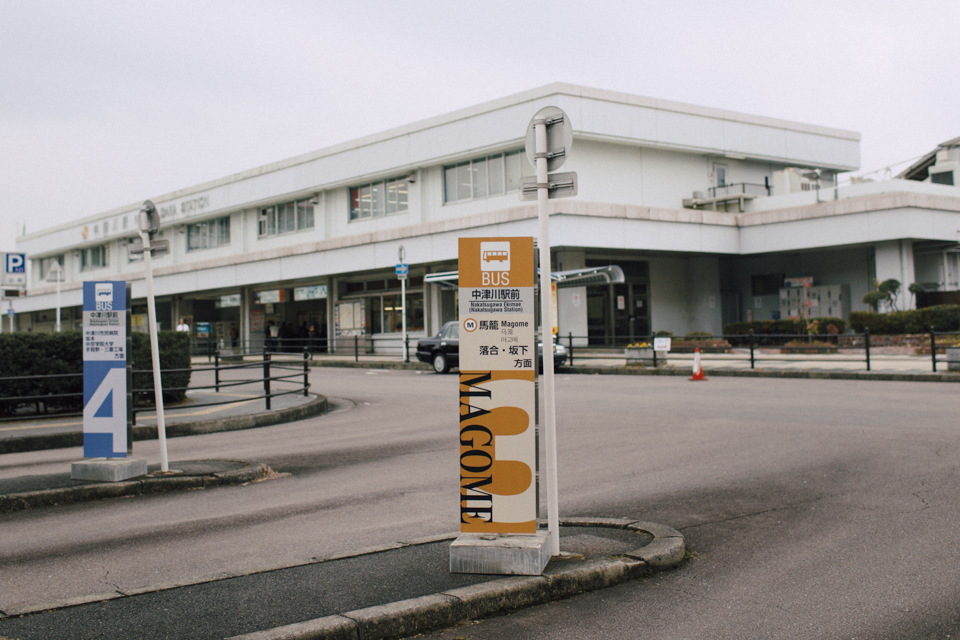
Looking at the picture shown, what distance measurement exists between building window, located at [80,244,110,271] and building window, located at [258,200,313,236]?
18.4 m

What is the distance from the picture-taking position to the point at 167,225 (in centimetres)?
4847

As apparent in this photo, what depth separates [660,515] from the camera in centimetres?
A: 629

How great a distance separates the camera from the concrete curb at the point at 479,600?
150 inches

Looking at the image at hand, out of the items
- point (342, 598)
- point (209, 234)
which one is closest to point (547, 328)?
point (342, 598)

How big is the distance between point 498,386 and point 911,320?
26185 mm

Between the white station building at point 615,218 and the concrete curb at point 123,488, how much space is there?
1832 centimetres

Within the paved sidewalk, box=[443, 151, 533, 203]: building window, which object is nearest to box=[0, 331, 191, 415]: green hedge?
the paved sidewalk

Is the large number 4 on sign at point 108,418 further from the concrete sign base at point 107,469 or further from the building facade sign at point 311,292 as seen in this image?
the building facade sign at point 311,292

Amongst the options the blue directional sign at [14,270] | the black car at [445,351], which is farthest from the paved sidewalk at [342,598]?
the blue directional sign at [14,270]

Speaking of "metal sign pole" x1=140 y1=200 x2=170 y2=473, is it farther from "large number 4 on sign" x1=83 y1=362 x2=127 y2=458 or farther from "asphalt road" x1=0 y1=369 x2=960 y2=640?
"asphalt road" x1=0 y1=369 x2=960 y2=640

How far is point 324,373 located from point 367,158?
13.4 m

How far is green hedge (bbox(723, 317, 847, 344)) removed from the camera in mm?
28250

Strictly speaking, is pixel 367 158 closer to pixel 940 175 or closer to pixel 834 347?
pixel 834 347

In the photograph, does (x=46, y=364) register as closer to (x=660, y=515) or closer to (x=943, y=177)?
(x=660, y=515)
